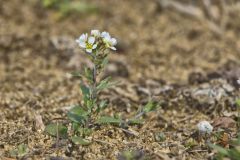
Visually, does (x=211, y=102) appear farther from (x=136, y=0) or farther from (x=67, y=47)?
(x=136, y=0)

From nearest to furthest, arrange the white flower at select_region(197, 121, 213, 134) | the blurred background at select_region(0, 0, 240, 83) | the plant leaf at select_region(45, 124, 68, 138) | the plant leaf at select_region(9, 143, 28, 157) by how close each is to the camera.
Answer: the plant leaf at select_region(9, 143, 28, 157) < the plant leaf at select_region(45, 124, 68, 138) < the white flower at select_region(197, 121, 213, 134) < the blurred background at select_region(0, 0, 240, 83)

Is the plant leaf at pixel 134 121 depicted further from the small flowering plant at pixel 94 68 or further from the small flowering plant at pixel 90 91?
the small flowering plant at pixel 94 68

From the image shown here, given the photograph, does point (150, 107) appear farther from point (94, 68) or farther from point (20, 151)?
point (20, 151)

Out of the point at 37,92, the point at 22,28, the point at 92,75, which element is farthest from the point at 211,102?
the point at 22,28

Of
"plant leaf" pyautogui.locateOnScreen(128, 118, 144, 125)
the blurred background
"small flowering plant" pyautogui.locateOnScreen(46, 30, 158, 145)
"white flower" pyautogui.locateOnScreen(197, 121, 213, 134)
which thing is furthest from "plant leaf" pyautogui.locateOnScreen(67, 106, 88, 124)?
the blurred background

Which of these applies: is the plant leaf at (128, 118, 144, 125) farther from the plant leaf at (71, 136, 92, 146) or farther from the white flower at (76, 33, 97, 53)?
the white flower at (76, 33, 97, 53)
